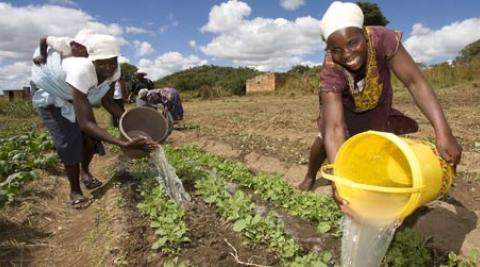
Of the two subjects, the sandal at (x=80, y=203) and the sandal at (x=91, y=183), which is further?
the sandal at (x=91, y=183)

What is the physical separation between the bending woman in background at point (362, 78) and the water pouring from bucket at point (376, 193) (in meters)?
0.10

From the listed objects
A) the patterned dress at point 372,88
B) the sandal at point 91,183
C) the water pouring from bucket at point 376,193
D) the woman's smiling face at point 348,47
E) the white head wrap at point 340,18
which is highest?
the white head wrap at point 340,18

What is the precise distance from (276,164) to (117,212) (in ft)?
6.75

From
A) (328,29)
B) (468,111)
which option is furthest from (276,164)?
(468,111)

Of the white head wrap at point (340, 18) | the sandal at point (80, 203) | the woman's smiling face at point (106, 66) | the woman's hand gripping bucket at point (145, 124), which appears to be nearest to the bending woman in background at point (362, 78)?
the white head wrap at point (340, 18)

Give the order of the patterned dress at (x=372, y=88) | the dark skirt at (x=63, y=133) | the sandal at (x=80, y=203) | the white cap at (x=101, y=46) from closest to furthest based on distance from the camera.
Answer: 1. the patterned dress at (x=372, y=88)
2. the white cap at (x=101, y=46)
3. the dark skirt at (x=63, y=133)
4. the sandal at (x=80, y=203)

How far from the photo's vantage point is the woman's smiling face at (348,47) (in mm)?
2254

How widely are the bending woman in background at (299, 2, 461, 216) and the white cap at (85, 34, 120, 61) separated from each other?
1547 mm

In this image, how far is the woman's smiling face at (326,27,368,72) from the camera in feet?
7.39

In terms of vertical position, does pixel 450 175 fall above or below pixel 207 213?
above

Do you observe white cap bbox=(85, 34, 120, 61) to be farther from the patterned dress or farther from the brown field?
the patterned dress

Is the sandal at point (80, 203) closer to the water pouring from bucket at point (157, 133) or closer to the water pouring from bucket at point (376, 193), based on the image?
the water pouring from bucket at point (157, 133)

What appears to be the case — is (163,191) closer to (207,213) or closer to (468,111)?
(207,213)

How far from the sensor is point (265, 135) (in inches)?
269
